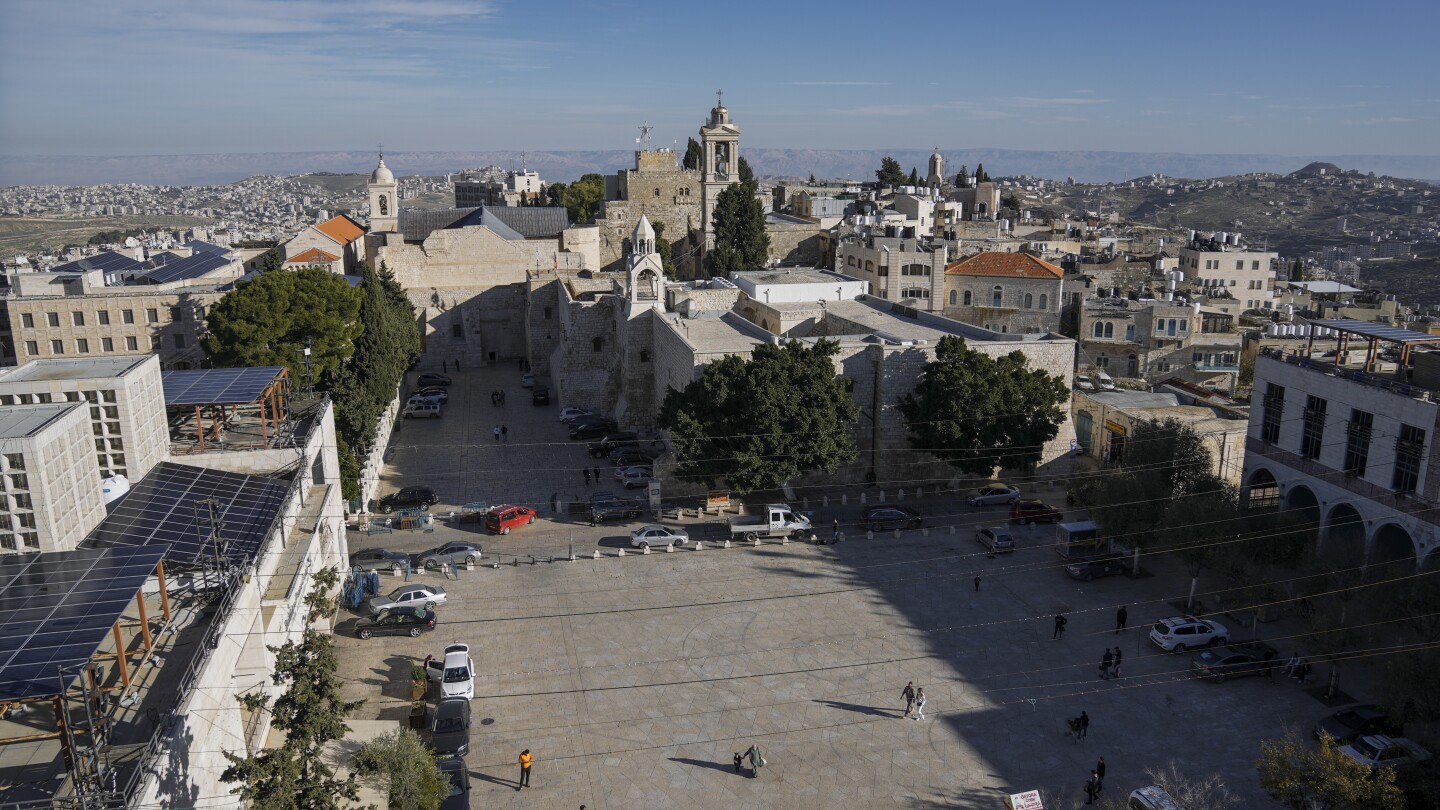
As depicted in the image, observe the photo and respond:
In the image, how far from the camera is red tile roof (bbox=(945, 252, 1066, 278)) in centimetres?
4734

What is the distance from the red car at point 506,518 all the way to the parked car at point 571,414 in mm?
10901

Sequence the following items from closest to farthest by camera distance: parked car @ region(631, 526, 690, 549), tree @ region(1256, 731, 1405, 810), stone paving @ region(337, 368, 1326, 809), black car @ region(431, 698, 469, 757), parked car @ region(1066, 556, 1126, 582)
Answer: tree @ region(1256, 731, 1405, 810)
stone paving @ region(337, 368, 1326, 809)
black car @ region(431, 698, 469, 757)
parked car @ region(1066, 556, 1126, 582)
parked car @ region(631, 526, 690, 549)

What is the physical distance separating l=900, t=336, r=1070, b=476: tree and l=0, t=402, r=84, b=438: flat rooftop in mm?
22708

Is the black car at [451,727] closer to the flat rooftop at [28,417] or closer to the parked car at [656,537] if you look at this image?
the flat rooftop at [28,417]

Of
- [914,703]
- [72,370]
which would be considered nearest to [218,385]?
[72,370]

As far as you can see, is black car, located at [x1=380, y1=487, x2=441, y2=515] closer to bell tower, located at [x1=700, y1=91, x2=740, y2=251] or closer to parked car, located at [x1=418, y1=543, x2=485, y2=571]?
parked car, located at [x1=418, y1=543, x2=485, y2=571]

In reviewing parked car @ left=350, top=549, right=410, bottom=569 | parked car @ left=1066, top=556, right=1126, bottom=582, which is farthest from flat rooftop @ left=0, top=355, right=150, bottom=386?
parked car @ left=1066, top=556, right=1126, bottom=582

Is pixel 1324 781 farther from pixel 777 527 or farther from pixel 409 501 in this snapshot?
pixel 409 501

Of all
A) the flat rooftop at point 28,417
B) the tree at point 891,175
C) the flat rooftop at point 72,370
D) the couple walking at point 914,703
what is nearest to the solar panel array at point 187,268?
the flat rooftop at point 72,370

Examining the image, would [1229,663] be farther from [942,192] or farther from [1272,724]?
[942,192]

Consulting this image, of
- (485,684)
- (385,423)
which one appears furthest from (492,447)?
(485,684)

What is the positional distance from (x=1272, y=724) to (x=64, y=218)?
231481mm

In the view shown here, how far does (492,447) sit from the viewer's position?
37500 mm

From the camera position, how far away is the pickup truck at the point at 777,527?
28.2 metres
